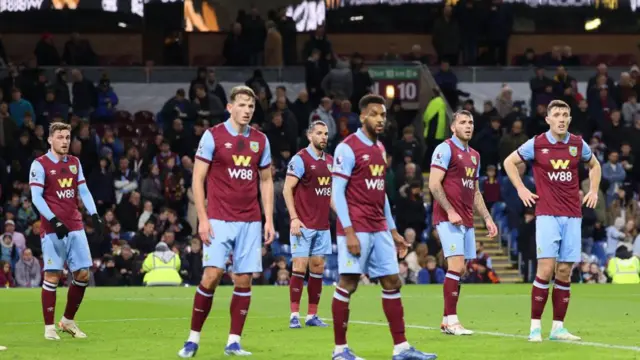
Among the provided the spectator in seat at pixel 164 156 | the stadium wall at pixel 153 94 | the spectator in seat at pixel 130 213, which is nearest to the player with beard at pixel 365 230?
the spectator in seat at pixel 130 213

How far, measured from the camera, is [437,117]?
34.7 m

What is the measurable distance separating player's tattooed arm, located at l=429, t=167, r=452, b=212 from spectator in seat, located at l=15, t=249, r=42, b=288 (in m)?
14.9

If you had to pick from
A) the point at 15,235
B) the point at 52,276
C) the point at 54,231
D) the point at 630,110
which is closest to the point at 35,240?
the point at 15,235

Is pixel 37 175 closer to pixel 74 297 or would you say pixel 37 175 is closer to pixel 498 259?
pixel 74 297

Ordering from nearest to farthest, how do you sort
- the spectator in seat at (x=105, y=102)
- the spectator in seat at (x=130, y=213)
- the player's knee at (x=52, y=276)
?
the player's knee at (x=52, y=276)
the spectator in seat at (x=130, y=213)
the spectator in seat at (x=105, y=102)

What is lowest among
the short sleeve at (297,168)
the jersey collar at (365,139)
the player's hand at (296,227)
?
the player's hand at (296,227)

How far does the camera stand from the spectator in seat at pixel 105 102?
1372 inches

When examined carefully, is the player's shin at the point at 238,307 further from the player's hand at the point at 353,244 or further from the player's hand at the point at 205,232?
the player's hand at the point at 353,244

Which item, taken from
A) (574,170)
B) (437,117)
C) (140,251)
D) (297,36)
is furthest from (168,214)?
(574,170)

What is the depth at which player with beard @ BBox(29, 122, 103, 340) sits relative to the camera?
53.8 ft

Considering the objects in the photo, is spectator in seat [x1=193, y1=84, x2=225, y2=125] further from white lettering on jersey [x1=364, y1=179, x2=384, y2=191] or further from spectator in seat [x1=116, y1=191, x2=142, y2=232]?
white lettering on jersey [x1=364, y1=179, x2=384, y2=191]

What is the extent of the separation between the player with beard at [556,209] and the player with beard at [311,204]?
3.90 m

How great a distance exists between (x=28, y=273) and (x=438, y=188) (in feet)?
50.1

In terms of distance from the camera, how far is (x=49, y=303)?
16406 millimetres
